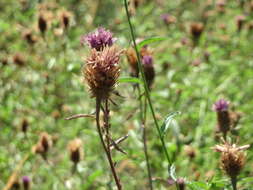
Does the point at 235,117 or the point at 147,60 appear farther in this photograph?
the point at 235,117

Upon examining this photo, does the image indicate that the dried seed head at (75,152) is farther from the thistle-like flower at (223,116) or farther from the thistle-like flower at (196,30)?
the thistle-like flower at (196,30)

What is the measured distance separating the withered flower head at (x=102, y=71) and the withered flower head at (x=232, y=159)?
366 mm

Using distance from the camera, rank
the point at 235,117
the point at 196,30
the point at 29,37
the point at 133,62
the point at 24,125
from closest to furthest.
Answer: the point at 133,62 → the point at 235,117 → the point at 24,125 → the point at 196,30 → the point at 29,37

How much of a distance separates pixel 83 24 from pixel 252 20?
6.54ft

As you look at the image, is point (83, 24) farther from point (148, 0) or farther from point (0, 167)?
point (0, 167)

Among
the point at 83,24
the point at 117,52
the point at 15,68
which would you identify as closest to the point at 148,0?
the point at 83,24

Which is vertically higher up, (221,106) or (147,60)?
(147,60)

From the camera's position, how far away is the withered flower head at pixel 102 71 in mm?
905

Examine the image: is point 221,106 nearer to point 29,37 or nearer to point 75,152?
point 75,152

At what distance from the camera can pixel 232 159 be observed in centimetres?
104

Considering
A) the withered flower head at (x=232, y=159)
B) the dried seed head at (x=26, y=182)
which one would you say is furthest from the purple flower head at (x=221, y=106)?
the dried seed head at (x=26, y=182)

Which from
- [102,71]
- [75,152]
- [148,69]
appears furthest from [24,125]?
[102,71]

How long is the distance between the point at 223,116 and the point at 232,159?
0.60m

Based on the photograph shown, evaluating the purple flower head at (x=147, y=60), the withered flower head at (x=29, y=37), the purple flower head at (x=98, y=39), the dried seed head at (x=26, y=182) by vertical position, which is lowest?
the dried seed head at (x=26, y=182)
